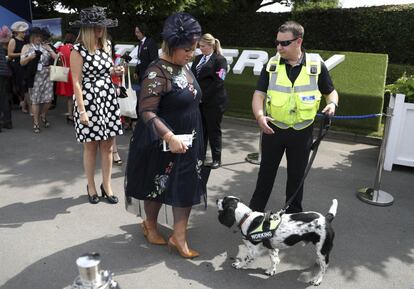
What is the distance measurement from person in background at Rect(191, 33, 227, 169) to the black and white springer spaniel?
229 centimetres

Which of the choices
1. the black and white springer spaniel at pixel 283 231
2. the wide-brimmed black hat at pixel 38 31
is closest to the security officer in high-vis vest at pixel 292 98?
the black and white springer spaniel at pixel 283 231

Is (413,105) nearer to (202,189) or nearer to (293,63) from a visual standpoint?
(293,63)

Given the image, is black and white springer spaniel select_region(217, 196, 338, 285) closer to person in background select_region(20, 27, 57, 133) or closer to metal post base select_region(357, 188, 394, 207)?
metal post base select_region(357, 188, 394, 207)

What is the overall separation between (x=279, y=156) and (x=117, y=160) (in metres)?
2.82

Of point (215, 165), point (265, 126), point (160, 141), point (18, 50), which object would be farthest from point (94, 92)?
point (18, 50)

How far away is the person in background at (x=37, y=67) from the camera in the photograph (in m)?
7.02

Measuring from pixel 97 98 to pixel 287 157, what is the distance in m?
2.05

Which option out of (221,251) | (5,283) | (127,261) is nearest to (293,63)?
(221,251)

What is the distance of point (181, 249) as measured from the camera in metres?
3.34

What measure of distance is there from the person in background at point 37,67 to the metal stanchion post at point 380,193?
558cm

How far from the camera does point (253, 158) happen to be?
5969 millimetres

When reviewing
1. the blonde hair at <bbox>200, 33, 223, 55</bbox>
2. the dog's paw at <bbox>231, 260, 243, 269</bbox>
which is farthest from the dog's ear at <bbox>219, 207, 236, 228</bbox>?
the blonde hair at <bbox>200, 33, 223, 55</bbox>

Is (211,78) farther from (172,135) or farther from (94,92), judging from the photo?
(172,135)

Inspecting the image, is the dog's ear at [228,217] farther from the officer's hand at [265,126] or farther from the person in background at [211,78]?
the person in background at [211,78]
